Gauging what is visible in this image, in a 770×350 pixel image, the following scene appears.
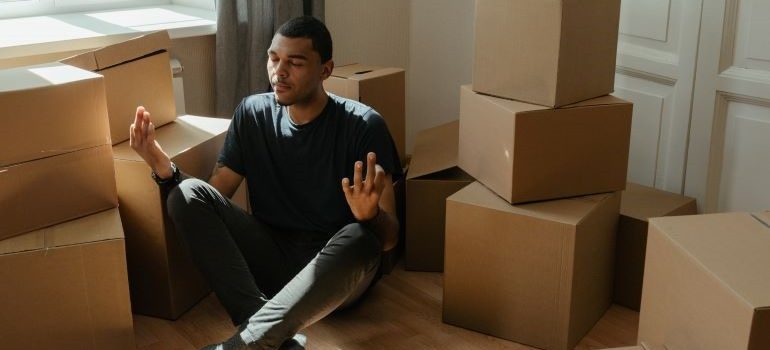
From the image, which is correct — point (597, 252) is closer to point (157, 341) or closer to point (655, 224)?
point (655, 224)

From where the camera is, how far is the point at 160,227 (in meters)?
2.37

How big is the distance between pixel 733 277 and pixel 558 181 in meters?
0.78

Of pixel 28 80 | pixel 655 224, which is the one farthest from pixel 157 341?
pixel 655 224

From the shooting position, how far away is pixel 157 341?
7.75 ft

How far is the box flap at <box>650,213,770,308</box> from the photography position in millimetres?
1546

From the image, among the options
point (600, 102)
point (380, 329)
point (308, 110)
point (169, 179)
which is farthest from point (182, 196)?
point (600, 102)

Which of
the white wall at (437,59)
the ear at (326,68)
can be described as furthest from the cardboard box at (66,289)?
the white wall at (437,59)

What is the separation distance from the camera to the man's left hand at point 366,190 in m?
2.08

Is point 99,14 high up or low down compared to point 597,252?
up

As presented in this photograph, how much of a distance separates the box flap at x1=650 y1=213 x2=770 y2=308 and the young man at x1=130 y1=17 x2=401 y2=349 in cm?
72

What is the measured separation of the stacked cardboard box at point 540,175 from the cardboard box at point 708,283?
0.38 m

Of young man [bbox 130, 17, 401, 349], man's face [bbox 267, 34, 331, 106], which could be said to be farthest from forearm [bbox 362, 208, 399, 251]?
man's face [bbox 267, 34, 331, 106]

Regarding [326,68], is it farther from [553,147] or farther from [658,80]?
[658,80]

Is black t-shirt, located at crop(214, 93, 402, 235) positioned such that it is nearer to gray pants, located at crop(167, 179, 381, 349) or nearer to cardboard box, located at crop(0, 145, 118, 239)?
gray pants, located at crop(167, 179, 381, 349)
